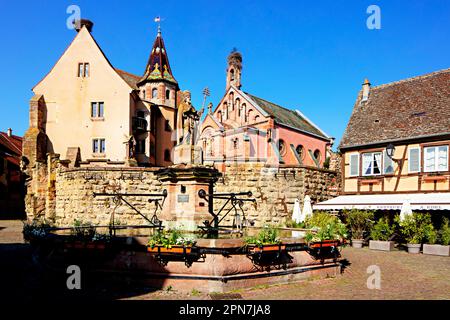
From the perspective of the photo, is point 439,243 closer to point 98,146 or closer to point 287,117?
point 98,146

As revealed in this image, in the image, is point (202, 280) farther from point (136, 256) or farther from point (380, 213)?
point (380, 213)

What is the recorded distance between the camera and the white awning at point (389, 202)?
18.8m

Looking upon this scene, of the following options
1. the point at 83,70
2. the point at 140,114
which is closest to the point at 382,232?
the point at 140,114

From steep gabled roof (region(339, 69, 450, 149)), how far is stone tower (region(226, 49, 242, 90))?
78.0 ft

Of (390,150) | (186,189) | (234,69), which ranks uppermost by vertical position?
(234,69)

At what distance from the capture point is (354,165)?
2469 cm

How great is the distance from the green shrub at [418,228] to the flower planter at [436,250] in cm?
47

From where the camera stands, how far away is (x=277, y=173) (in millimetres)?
23953

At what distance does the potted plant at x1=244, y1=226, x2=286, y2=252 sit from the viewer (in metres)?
8.74

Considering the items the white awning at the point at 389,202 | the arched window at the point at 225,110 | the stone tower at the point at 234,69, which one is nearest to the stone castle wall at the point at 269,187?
the white awning at the point at 389,202

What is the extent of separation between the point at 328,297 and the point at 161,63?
123 ft

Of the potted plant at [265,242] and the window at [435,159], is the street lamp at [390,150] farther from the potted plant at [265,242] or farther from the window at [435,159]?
the potted plant at [265,242]

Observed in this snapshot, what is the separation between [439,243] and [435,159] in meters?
6.11
